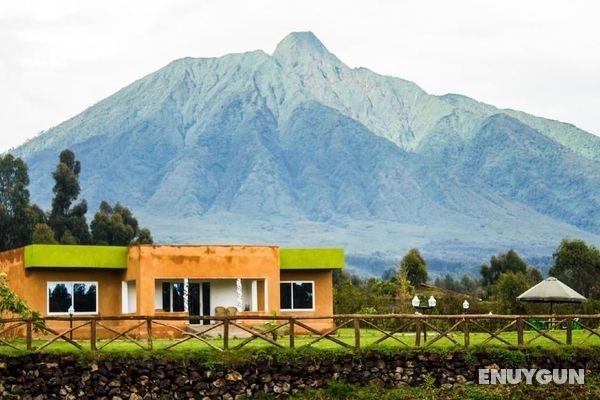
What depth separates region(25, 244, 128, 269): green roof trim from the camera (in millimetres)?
39688

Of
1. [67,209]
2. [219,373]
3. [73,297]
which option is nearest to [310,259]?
[73,297]

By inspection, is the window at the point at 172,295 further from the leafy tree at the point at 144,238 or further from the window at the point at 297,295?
the leafy tree at the point at 144,238

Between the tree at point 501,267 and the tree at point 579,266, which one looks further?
the tree at point 501,267

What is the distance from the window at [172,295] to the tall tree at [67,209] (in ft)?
190

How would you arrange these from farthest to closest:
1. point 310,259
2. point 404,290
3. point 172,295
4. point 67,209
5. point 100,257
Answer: point 67,209
point 404,290
point 310,259
point 172,295
point 100,257

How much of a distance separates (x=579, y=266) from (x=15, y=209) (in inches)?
1625

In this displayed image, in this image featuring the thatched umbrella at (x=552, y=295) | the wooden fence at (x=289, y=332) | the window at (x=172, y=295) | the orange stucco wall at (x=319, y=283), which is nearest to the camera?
the wooden fence at (x=289, y=332)

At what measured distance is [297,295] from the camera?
43375 millimetres

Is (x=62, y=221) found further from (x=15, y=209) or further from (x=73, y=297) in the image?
(x=73, y=297)

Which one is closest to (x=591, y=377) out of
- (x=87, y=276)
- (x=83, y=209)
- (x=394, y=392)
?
(x=394, y=392)

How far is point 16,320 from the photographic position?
28.6 metres

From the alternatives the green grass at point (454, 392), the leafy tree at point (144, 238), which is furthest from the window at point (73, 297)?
the leafy tree at point (144, 238)

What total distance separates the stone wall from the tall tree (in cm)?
7050

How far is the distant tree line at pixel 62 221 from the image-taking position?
317 ft
